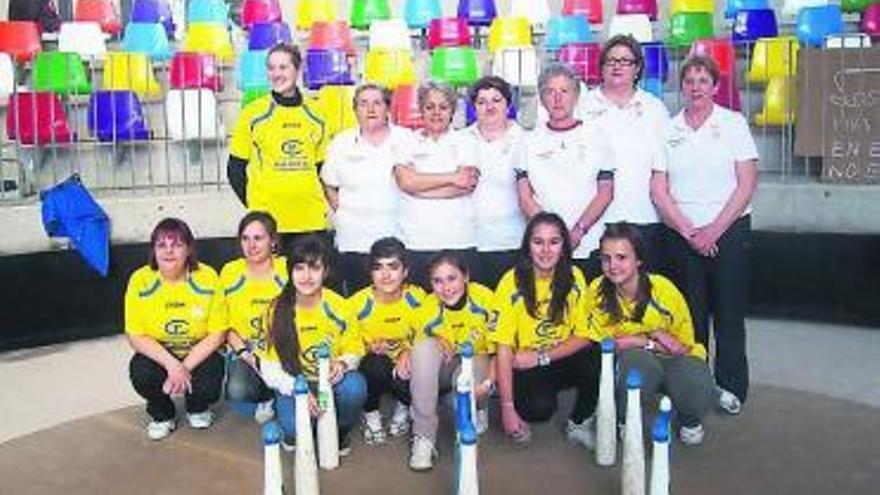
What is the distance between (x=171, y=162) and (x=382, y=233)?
111 inches

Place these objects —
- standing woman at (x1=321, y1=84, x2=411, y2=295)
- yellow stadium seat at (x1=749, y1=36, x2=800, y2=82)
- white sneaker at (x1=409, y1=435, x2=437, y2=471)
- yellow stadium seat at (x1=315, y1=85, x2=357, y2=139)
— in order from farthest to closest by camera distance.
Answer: yellow stadium seat at (x1=749, y1=36, x2=800, y2=82) → yellow stadium seat at (x1=315, y1=85, x2=357, y2=139) → standing woman at (x1=321, y1=84, x2=411, y2=295) → white sneaker at (x1=409, y1=435, x2=437, y2=471)

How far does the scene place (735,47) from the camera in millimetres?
7195

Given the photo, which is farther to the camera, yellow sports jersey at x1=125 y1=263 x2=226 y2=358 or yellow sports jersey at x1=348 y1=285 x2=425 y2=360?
yellow sports jersey at x1=125 y1=263 x2=226 y2=358

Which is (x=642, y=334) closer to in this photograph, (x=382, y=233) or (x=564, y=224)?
(x=564, y=224)

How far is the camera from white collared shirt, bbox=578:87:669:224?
13.5ft

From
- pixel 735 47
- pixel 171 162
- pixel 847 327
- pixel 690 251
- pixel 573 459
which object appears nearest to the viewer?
pixel 573 459

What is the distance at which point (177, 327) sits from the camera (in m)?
4.12

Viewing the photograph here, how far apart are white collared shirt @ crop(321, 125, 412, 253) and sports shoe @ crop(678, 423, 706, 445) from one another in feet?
4.43

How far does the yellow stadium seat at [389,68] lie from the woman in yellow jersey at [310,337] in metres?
3.72

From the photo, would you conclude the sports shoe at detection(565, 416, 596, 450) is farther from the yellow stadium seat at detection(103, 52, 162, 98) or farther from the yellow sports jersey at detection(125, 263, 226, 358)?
the yellow stadium seat at detection(103, 52, 162, 98)

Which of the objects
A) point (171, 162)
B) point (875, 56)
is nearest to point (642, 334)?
point (875, 56)

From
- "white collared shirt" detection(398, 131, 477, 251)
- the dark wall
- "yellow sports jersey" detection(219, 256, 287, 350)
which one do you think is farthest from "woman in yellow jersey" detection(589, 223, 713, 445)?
the dark wall

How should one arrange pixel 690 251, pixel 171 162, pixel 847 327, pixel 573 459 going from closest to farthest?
pixel 573 459 < pixel 690 251 < pixel 847 327 < pixel 171 162

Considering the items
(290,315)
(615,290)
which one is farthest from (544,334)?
(290,315)
